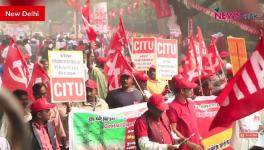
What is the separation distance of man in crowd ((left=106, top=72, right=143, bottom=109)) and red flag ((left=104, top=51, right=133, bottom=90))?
61 cm

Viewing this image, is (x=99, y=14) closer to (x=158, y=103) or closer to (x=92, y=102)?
(x=92, y=102)

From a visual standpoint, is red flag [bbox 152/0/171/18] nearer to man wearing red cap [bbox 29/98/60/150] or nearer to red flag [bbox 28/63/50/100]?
red flag [bbox 28/63/50/100]

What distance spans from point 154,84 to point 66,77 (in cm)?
170

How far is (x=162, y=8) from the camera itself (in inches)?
666

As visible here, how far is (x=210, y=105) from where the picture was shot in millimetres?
7684

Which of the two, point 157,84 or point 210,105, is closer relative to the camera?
point 210,105

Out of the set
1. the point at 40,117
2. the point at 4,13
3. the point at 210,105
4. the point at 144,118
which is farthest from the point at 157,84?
the point at 40,117

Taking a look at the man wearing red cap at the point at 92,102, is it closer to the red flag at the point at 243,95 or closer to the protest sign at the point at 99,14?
the red flag at the point at 243,95

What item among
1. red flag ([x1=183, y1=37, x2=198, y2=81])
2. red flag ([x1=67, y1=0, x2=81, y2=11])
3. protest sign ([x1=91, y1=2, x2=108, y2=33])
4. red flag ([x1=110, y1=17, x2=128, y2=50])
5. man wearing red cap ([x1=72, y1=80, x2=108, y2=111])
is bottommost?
man wearing red cap ([x1=72, y1=80, x2=108, y2=111])

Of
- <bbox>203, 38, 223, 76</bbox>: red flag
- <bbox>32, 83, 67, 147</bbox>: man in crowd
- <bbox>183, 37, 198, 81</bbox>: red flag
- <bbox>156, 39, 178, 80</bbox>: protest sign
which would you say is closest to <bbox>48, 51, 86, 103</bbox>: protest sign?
<bbox>32, 83, 67, 147</bbox>: man in crowd

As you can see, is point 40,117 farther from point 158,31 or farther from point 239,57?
point 158,31

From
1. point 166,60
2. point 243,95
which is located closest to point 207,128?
point 166,60

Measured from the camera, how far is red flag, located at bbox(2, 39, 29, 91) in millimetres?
7270

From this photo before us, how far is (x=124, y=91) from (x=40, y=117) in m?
2.17
